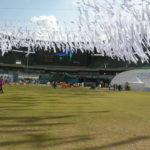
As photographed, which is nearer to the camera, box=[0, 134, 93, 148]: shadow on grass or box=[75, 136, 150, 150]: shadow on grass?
box=[75, 136, 150, 150]: shadow on grass

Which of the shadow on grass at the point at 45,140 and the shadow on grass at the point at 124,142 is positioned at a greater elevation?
the shadow on grass at the point at 45,140

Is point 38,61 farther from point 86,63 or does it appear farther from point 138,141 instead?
point 138,141

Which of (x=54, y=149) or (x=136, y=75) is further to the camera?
(x=136, y=75)

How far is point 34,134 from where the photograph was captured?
25.8 feet

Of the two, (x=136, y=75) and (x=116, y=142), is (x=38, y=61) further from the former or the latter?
(x=116, y=142)

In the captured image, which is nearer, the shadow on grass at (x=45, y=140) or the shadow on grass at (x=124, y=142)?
the shadow on grass at (x=124, y=142)

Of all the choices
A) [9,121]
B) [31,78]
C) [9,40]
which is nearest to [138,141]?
[9,121]

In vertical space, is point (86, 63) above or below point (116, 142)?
above

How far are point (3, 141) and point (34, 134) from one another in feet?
3.54

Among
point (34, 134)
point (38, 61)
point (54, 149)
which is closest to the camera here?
point (54, 149)

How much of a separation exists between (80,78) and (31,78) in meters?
18.4

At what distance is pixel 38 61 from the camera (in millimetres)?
94375

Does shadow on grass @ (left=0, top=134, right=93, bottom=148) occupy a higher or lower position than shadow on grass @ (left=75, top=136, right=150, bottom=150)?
higher

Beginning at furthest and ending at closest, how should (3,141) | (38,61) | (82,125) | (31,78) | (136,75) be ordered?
(31,78) → (38,61) → (136,75) → (82,125) → (3,141)
